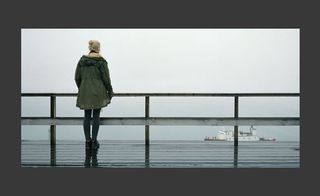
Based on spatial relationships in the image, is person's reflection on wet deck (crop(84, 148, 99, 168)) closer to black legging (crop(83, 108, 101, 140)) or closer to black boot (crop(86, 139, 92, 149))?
black boot (crop(86, 139, 92, 149))

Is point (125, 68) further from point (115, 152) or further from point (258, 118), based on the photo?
point (258, 118)

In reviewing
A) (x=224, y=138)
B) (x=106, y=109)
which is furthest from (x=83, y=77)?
(x=224, y=138)

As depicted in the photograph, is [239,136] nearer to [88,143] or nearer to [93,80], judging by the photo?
[88,143]

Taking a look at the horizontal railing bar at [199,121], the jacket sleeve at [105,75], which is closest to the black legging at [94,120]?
the jacket sleeve at [105,75]

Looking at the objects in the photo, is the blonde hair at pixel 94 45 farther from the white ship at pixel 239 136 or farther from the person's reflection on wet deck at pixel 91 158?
the white ship at pixel 239 136

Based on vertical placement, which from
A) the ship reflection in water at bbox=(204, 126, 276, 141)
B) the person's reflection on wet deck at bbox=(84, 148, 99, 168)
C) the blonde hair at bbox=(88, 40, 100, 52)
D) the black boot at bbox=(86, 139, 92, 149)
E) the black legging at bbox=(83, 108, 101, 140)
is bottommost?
the person's reflection on wet deck at bbox=(84, 148, 99, 168)

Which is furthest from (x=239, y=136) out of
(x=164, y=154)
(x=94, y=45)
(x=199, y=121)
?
(x=94, y=45)

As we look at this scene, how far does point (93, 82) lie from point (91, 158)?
1.27 meters

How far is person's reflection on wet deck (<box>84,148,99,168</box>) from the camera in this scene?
30.3 ft

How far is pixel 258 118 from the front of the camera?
11.1m

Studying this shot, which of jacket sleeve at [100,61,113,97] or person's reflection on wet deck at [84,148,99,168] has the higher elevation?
jacket sleeve at [100,61,113,97]

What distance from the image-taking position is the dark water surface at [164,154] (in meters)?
9.30

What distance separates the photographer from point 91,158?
9836 millimetres

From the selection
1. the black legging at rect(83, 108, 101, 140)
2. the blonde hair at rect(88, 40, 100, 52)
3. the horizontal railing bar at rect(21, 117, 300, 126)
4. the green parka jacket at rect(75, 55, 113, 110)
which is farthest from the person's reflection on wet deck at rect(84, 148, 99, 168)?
the blonde hair at rect(88, 40, 100, 52)
